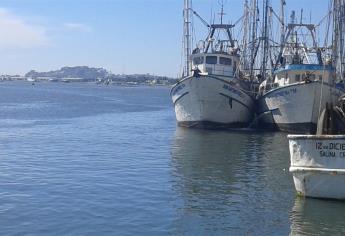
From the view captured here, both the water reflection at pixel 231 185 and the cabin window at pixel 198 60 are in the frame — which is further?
the cabin window at pixel 198 60

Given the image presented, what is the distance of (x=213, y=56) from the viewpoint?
4531cm

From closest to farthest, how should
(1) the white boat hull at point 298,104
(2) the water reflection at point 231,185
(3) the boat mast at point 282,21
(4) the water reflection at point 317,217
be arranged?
(4) the water reflection at point 317,217, (2) the water reflection at point 231,185, (1) the white boat hull at point 298,104, (3) the boat mast at point 282,21

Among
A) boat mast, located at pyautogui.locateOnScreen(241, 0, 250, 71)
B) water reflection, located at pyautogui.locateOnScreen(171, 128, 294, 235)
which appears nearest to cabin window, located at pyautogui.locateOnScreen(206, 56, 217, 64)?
boat mast, located at pyautogui.locateOnScreen(241, 0, 250, 71)

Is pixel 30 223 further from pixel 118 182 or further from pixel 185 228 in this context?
pixel 118 182

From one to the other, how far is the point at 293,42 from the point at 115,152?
922 inches

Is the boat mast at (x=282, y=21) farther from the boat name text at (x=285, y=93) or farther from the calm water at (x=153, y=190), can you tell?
the calm water at (x=153, y=190)

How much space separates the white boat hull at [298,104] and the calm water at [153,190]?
4.89 meters

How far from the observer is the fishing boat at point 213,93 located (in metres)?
41.0

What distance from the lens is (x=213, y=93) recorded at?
4106 centimetres

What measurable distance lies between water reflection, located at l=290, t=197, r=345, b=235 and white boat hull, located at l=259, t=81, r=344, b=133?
20.3 meters

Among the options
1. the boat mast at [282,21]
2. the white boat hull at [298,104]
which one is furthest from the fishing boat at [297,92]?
the boat mast at [282,21]

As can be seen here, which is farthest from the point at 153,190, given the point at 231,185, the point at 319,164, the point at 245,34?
the point at 245,34

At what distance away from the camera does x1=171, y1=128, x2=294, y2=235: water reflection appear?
1489 centimetres

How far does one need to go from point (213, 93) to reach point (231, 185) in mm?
21387
